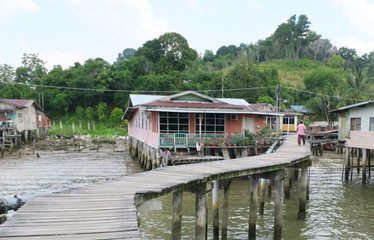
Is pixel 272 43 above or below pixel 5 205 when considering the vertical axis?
above

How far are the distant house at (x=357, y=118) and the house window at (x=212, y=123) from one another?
30.1 ft

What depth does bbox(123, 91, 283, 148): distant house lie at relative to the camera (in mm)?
20016

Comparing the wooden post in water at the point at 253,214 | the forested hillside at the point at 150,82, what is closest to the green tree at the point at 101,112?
the forested hillside at the point at 150,82

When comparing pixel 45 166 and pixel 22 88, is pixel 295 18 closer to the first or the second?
pixel 22 88

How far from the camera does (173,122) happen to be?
22.4 metres

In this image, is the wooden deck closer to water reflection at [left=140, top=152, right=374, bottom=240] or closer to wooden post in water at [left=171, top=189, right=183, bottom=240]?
water reflection at [left=140, top=152, right=374, bottom=240]

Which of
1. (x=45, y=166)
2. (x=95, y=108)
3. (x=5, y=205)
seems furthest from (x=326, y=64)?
(x=5, y=205)

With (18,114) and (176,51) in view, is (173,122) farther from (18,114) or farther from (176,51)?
(176,51)

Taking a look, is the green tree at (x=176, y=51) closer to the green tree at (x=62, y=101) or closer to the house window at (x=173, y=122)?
the green tree at (x=62, y=101)

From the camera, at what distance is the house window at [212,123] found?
2311 centimetres

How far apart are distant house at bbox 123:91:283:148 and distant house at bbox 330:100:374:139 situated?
6315 millimetres

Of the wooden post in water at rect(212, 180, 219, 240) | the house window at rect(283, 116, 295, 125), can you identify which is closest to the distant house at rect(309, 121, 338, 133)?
the house window at rect(283, 116, 295, 125)

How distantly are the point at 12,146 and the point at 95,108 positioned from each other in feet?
85.0

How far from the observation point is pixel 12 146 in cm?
3659
